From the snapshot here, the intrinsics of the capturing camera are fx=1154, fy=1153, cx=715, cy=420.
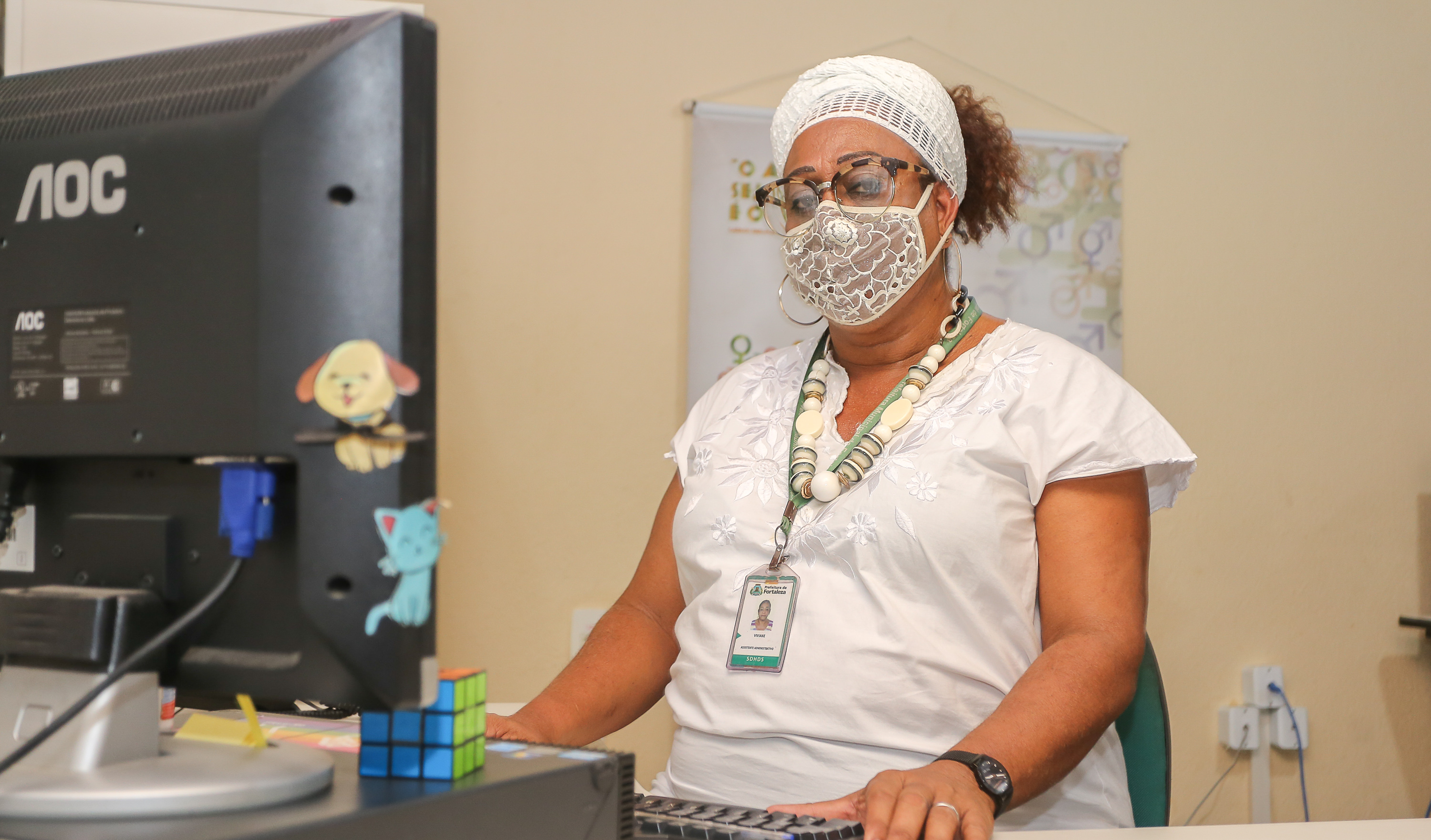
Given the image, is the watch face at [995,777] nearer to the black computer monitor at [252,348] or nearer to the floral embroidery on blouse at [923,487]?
the floral embroidery on blouse at [923,487]

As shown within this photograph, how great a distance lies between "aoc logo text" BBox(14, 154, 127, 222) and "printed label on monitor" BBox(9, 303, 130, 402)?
0.06 meters

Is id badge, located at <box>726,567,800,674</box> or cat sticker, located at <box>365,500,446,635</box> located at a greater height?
cat sticker, located at <box>365,500,446,635</box>

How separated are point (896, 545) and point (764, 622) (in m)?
0.17

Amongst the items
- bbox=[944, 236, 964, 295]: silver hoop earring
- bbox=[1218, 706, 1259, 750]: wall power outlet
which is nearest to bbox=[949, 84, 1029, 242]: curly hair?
bbox=[944, 236, 964, 295]: silver hoop earring

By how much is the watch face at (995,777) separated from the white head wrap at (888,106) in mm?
831

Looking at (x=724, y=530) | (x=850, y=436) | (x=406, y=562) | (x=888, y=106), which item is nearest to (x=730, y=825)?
(x=406, y=562)

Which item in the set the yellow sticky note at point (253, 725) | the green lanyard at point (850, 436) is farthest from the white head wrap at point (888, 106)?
the yellow sticky note at point (253, 725)

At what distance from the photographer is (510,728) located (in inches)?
45.5

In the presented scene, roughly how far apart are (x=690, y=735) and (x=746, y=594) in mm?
175

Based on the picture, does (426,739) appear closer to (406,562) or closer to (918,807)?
(406,562)

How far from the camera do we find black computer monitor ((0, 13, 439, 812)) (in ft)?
2.02

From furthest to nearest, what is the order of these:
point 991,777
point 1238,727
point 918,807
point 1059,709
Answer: point 1238,727, point 1059,709, point 991,777, point 918,807

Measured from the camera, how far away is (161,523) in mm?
671

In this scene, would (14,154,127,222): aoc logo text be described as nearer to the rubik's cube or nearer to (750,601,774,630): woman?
the rubik's cube
